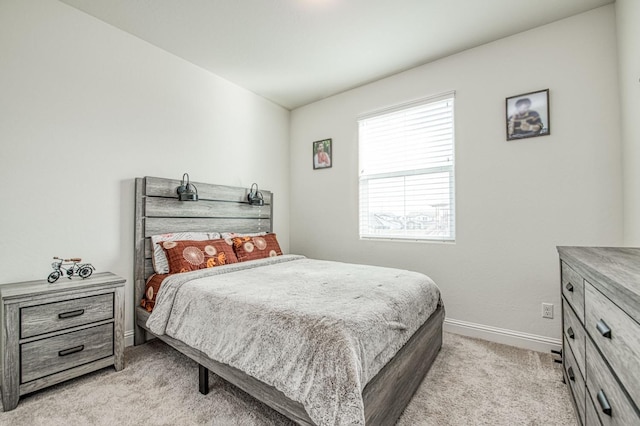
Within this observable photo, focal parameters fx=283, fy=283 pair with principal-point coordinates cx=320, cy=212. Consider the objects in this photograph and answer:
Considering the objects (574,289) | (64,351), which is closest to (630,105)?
(574,289)

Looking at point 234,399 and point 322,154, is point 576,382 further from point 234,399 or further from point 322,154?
point 322,154

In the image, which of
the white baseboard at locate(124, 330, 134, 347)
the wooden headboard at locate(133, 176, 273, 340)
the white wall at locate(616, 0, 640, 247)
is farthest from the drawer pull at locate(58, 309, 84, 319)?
the white wall at locate(616, 0, 640, 247)

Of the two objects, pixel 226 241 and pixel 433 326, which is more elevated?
pixel 226 241

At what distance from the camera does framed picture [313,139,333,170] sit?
3.70 metres

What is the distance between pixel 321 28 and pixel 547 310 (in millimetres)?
3013

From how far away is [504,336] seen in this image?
2494 millimetres

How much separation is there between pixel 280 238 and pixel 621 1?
384cm

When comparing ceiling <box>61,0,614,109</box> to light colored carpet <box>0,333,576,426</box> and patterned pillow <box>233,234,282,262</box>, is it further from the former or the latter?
light colored carpet <box>0,333,576,426</box>

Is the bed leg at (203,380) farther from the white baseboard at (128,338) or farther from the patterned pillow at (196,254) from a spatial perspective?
the white baseboard at (128,338)

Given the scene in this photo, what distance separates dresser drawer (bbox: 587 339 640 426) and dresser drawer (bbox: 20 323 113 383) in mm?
2649

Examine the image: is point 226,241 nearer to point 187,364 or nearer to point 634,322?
point 187,364

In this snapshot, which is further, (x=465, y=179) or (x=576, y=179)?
(x=465, y=179)

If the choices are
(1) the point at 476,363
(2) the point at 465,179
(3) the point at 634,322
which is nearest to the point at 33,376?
(3) the point at 634,322

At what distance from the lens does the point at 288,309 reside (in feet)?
4.69
